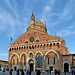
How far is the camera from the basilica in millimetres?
31344

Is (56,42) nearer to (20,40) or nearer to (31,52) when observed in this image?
(31,52)

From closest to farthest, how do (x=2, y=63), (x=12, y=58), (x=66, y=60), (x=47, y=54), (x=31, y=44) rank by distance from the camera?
(x=66, y=60) < (x=47, y=54) < (x=31, y=44) < (x=12, y=58) < (x=2, y=63)

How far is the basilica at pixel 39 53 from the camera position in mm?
31344

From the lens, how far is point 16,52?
37.5 metres

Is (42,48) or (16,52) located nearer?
(42,48)

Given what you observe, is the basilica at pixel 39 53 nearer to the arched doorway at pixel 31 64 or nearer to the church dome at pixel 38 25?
the arched doorway at pixel 31 64

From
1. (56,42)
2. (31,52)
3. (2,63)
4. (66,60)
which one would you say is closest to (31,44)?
(31,52)

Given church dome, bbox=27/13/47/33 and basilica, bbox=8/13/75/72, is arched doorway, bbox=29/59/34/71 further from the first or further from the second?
church dome, bbox=27/13/47/33

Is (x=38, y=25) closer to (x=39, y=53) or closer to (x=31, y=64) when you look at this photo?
(x=39, y=53)

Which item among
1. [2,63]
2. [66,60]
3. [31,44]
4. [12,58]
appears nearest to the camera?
[66,60]

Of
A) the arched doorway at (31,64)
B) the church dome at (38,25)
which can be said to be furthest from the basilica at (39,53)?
the church dome at (38,25)

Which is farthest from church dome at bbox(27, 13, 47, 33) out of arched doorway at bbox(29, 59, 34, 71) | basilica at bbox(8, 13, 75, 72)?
arched doorway at bbox(29, 59, 34, 71)

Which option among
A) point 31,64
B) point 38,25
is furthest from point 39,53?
point 38,25

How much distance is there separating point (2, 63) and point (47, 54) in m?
31.5
